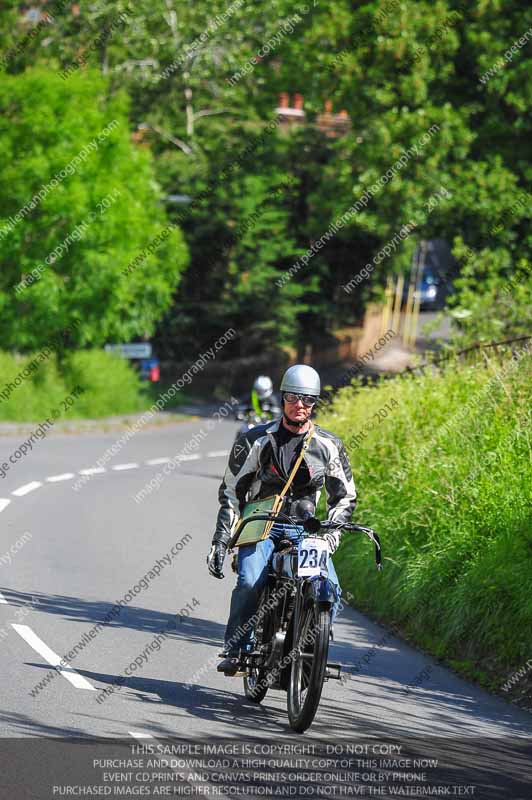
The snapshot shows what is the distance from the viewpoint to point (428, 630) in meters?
9.99

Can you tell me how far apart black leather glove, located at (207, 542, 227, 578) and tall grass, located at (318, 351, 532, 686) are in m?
2.20

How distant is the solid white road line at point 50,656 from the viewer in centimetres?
792

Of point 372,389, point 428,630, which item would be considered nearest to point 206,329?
point 372,389

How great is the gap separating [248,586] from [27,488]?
11.2m

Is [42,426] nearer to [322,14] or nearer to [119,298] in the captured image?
[119,298]

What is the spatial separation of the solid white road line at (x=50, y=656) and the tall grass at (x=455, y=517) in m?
2.73

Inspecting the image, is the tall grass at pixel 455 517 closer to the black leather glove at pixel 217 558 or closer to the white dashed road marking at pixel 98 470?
the black leather glove at pixel 217 558

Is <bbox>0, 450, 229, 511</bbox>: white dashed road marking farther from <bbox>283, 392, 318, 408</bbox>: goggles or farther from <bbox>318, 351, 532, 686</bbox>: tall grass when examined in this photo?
<bbox>283, 392, 318, 408</bbox>: goggles

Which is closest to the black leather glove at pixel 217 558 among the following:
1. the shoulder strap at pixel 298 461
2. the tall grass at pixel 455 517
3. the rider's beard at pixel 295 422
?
the shoulder strap at pixel 298 461

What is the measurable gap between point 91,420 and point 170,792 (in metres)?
28.1

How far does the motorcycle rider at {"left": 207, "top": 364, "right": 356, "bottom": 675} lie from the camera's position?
768cm

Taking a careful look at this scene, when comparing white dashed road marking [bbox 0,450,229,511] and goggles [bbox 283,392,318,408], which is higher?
white dashed road marking [bbox 0,450,229,511]

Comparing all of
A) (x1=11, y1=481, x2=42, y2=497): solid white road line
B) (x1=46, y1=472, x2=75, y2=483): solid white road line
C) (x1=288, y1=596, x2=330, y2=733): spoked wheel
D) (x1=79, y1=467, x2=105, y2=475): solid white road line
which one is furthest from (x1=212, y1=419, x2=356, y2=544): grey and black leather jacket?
(x1=79, y1=467, x2=105, y2=475): solid white road line

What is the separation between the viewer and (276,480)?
7.79 meters
